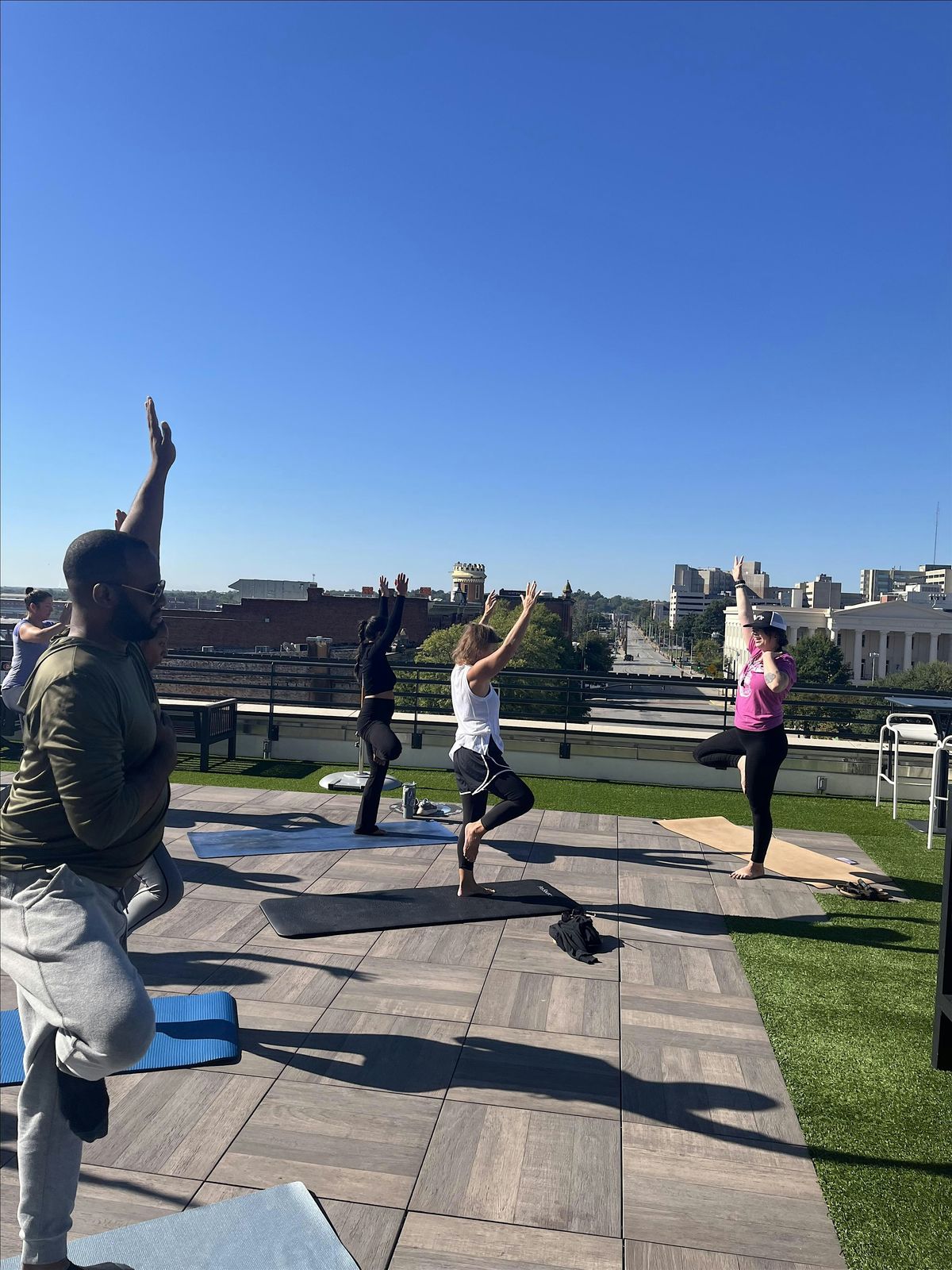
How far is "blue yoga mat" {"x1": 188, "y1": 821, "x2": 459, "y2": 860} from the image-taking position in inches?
228

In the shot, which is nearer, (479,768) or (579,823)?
(479,768)

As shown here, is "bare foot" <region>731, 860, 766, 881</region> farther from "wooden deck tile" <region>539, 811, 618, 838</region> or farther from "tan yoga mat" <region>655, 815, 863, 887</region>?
"wooden deck tile" <region>539, 811, 618, 838</region>


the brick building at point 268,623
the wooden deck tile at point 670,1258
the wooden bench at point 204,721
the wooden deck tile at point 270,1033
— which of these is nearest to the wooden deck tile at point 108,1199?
the wooden deck tile at point 270,1033

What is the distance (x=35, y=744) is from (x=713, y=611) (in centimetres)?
13313

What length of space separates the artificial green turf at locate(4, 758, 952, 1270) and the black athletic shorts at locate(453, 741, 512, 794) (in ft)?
4.96

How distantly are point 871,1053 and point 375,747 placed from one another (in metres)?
3.48

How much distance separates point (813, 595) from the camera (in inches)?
5354

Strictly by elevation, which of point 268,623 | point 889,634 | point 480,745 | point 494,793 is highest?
point 889,634

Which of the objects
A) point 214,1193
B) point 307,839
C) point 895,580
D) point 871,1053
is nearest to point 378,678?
point 307,839

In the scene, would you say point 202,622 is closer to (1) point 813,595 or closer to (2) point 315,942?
(2) point 315,942

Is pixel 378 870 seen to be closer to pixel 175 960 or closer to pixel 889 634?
pixel 175 960

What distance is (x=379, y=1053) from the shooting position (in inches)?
123

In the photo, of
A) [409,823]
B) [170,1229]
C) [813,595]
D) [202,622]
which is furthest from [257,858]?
[813,595]

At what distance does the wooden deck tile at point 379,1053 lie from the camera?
2941 millimetres
